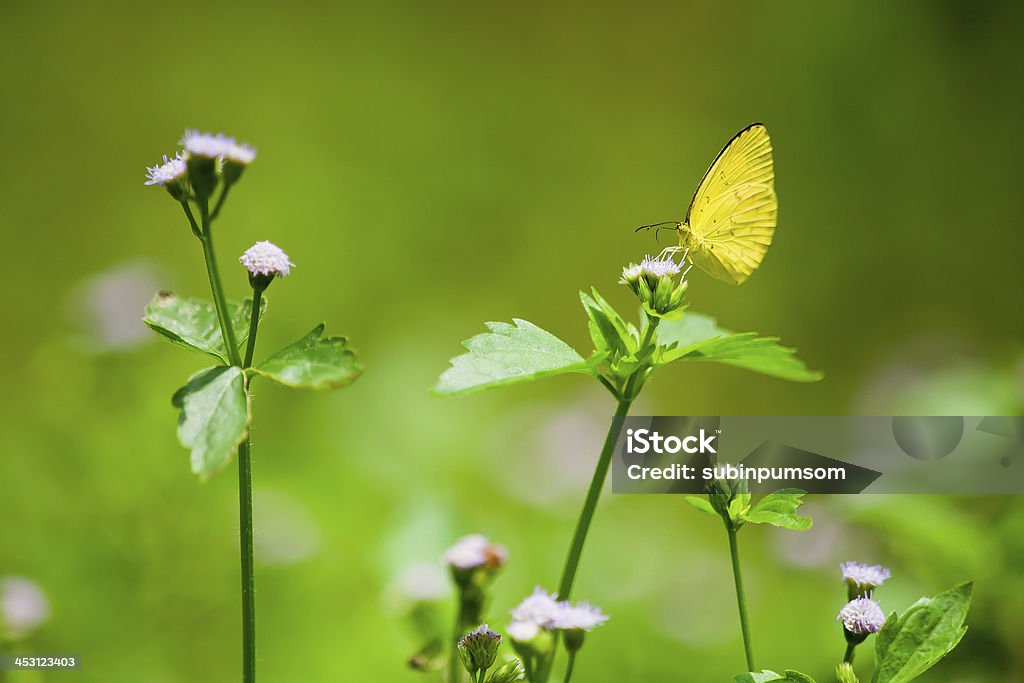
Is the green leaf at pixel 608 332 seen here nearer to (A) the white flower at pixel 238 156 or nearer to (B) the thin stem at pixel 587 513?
(B) the thin stem at pixel 587 513

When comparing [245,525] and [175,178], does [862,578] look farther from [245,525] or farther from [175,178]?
[175,178]

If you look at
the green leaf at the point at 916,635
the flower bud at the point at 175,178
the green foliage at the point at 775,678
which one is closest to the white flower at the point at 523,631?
the green foliage at the point at 775,678

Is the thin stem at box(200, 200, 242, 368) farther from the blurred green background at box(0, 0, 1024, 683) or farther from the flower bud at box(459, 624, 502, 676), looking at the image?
the blurred green background at box(0, 0, 1024, 683)

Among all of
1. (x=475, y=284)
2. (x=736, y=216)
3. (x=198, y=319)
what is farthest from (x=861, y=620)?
(x=475, y=284)

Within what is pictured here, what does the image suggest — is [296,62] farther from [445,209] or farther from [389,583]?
[389,583]

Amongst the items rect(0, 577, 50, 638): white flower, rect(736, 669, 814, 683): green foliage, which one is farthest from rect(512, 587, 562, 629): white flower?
rect(0, 577, 50, 638): white flower

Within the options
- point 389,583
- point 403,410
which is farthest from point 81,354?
point 389,583
